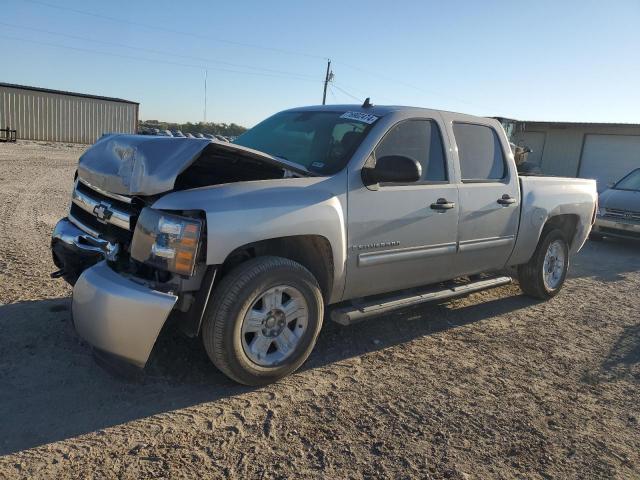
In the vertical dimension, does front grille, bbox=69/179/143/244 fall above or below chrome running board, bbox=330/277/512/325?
above

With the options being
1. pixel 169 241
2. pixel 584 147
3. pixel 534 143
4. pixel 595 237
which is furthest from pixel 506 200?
pixel 534 143

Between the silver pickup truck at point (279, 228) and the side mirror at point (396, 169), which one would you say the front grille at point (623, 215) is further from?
the side mirror at point (396, 169)

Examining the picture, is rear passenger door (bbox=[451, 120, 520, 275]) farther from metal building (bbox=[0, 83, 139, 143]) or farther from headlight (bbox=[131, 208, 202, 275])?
metal building (bbox=[0, 83, 139, 143])

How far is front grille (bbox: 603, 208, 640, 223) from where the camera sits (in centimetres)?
1050

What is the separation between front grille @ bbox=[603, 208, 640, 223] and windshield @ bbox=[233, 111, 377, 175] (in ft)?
27.9

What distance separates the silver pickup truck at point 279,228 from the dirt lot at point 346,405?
327mm

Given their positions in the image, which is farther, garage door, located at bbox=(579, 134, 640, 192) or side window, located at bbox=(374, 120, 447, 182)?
garage door, located at bbox=(579, 134, 640, 192)

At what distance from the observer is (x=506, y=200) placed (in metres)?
5.11

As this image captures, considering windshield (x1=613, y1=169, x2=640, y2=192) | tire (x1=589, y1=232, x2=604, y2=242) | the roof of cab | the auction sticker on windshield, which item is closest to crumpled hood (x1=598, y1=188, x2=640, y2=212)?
windshield (x1=613, y1=169, x2=640, y2=192)

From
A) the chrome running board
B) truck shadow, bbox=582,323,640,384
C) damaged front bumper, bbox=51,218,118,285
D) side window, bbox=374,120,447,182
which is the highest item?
side window, bbox=374,120,447,182

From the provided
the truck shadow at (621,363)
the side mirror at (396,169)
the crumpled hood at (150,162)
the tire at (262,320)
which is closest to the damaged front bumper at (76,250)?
the crumpled hood at (150,162)

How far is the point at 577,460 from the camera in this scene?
297 centimetres

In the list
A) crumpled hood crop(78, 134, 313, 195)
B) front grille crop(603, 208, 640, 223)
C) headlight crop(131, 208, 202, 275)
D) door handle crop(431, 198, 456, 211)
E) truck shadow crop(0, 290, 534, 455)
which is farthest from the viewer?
front grille crop(603, 208, 640, 223)

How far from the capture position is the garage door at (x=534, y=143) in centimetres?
2311
